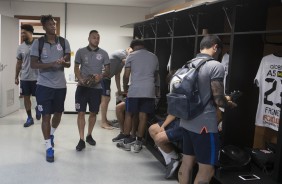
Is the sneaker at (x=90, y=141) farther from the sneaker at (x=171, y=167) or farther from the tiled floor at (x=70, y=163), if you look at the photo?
the sneaker at (x=171, y=167)

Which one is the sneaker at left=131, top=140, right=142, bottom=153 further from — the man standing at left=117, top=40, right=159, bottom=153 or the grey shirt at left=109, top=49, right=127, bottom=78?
the grey shirt at left=109, top=49, right=127, bottom=78

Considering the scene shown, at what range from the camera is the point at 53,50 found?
12.2 feet

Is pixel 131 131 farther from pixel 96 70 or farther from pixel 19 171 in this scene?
pixel 19 171

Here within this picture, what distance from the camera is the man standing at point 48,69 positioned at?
3.63 meters

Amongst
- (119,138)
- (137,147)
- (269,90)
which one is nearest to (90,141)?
(119,138)

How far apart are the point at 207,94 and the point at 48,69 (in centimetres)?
203

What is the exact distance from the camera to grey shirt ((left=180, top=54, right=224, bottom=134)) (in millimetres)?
2377

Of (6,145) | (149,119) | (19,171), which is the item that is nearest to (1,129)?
(6,145)

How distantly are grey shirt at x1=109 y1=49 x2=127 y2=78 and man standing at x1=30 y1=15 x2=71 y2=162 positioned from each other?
1639 millimetres

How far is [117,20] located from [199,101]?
5.21 meters

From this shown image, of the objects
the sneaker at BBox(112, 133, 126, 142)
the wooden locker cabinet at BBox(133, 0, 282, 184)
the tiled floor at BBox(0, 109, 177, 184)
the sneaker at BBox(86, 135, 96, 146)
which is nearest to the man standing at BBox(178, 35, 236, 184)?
the wooden locker cabinet at BBox(133, 0, 282, 184)

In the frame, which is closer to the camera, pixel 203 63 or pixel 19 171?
pixel 203 63

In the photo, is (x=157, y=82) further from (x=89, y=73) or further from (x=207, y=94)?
(x=207, y=94)

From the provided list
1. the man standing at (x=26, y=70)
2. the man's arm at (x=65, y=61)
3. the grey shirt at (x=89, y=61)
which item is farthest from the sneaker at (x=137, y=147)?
the man standing at (x=26, y=70)
